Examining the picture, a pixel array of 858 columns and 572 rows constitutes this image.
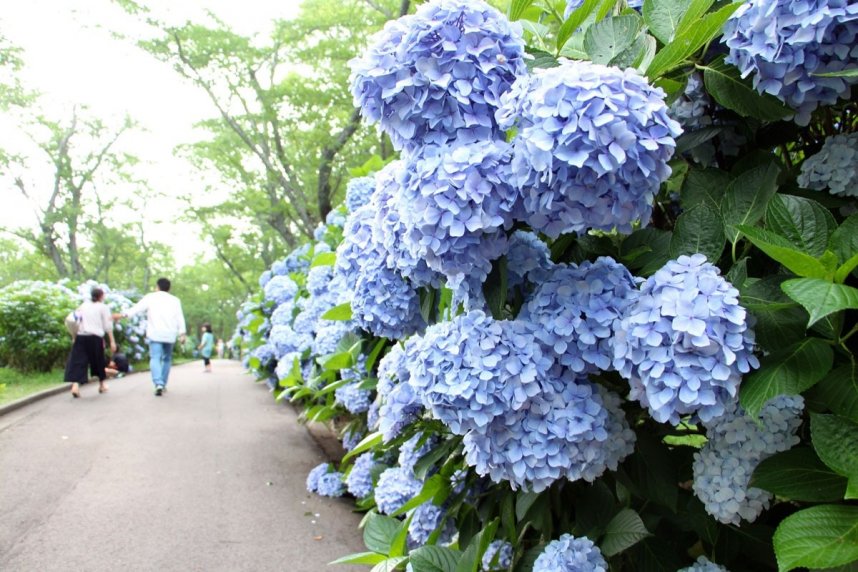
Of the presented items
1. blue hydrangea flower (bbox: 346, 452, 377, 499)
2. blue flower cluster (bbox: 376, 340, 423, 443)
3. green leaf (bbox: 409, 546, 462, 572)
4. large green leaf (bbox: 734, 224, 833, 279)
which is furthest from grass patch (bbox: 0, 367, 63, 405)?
large green leaf (bbox: 734, 224, 833, 279)

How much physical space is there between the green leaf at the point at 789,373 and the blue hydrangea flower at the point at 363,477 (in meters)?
2.83

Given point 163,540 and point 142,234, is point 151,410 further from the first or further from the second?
point 142,234

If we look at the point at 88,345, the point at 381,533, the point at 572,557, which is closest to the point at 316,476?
the point at 381,533

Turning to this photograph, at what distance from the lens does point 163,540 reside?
373 centimetres

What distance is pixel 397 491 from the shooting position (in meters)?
2.68

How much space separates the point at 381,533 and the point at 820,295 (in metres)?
1.57

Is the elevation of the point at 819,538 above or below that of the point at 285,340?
above

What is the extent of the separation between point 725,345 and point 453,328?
0.48 metres

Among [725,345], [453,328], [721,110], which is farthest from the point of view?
[721,110]

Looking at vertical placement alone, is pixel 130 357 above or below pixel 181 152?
below

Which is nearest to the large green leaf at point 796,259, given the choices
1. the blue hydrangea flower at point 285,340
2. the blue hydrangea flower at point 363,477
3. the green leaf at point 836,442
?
the green leaf at point 836,442

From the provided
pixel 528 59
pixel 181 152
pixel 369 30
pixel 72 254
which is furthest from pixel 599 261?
pixel 72 254

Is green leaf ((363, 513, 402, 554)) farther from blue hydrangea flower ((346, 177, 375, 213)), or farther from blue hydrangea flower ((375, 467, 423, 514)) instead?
blue hydrangea flower ((346, 177, 375, 213))

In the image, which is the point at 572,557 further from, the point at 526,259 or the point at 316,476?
the point at 316,476
